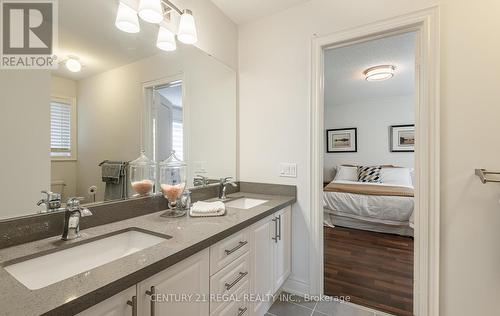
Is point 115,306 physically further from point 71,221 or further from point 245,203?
point 245,203

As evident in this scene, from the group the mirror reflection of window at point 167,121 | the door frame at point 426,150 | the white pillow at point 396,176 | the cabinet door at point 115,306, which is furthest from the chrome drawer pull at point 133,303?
the white pillow at point 396,176

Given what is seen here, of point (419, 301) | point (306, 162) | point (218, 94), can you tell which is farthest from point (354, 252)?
point (218, 94)

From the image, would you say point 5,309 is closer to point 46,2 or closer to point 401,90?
point 46,2

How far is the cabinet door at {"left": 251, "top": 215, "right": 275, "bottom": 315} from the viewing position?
1364 millimetres

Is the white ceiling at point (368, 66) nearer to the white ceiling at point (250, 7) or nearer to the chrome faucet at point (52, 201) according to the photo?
the white ceiling at point (250, 7)

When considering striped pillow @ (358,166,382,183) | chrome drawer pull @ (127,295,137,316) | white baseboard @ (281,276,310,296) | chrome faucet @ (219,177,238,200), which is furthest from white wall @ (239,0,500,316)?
striped pillow @ (358,166,382,183)

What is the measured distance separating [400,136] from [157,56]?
5.02 meters

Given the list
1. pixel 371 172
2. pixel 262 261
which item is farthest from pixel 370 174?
pixel 262 261

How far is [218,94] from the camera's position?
2074 mm

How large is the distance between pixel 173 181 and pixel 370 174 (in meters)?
4.30

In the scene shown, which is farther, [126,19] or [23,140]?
[126,19]

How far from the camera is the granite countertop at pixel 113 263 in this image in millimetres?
544

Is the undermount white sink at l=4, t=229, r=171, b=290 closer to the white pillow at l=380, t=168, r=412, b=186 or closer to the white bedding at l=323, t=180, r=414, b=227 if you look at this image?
the white bedding at l=323, t=180, r=414, b=227

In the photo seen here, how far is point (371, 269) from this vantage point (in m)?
2.26
